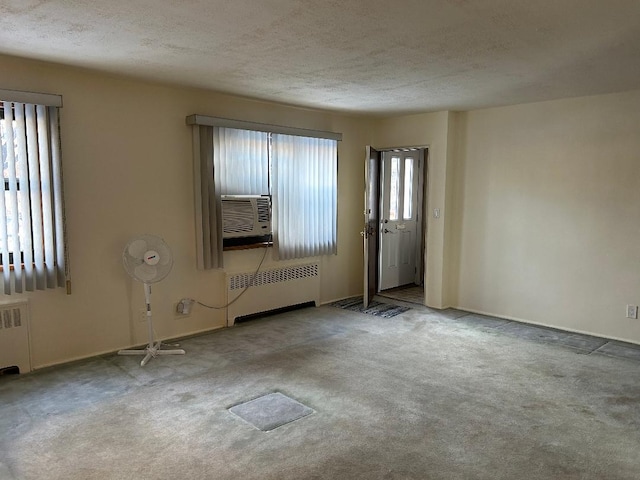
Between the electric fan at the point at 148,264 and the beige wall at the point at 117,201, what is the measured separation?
27cm

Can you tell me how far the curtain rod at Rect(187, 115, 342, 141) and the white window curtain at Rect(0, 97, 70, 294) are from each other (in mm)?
1174

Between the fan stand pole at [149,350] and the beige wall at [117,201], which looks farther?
→ the fan stand pole at [149,350]

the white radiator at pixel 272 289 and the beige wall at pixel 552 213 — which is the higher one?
the beige wall at pixel 552 213

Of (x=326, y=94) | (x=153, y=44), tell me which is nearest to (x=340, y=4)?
(x=153, y=44)

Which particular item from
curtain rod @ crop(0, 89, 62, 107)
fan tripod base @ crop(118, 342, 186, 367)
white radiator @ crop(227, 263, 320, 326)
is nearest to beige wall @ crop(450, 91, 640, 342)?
white radiator @ crop(227, 263, 320, 326)

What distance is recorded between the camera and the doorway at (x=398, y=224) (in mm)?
6098

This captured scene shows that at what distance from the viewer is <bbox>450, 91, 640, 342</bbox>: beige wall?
436cm

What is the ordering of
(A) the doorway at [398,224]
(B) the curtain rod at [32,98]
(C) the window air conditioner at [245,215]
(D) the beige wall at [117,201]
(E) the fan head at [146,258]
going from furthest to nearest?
(A) the doorway at [398,224]
(C) the window air conditioner at [245,215]
(E) the fan head at [146,258]
(D) the beige wall at [117,201]
(B) the curtain rod at [32,98]

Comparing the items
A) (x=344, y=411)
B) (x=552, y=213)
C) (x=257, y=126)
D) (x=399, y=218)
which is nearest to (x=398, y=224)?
(x=399, y=218)

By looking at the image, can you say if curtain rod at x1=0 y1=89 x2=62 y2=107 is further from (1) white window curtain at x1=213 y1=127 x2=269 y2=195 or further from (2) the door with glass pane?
(2) the door with glass pane

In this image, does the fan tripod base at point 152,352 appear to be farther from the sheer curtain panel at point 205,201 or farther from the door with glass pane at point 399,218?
the door with glass pane at point 399,218

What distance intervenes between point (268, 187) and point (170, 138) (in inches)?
45.7

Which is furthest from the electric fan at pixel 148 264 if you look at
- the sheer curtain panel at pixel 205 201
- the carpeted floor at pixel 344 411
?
the sheer curtain panel at pixel 205 201

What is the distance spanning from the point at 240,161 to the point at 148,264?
146cm
